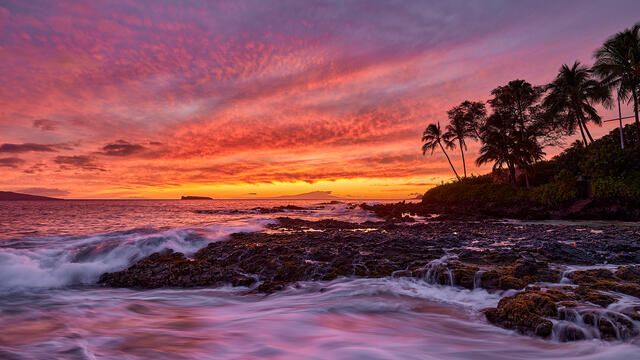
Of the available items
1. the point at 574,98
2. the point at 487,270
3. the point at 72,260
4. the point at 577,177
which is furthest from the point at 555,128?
the point at 72,260

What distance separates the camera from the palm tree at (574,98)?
28.6 meters

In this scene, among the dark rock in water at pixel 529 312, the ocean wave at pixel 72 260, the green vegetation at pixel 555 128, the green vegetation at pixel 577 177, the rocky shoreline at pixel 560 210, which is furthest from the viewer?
the green vegetation at pixel 555 128

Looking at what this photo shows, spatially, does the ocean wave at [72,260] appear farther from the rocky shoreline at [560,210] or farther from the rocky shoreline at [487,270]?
the rocky shoreline at [560,210]

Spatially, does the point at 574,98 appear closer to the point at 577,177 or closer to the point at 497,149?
the point at 497,149

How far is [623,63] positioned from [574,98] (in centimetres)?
420

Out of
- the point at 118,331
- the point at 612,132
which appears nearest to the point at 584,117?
the point at 612,132

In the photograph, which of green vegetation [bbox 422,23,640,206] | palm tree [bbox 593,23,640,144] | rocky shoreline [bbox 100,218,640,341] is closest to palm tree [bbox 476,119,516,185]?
green vegetation [bbox 422,23,640,206]

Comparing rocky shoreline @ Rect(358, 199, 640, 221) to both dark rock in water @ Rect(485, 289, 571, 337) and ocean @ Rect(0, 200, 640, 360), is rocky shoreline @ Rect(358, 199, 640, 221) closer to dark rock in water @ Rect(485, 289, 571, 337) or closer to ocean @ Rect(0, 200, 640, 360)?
ocean @ Rect(0, 200, 640, 360)

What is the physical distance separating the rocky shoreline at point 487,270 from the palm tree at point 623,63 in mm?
22943

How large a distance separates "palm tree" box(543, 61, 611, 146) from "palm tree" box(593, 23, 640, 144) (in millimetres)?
1872

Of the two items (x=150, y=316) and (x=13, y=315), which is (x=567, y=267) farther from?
(x=13, y=315)

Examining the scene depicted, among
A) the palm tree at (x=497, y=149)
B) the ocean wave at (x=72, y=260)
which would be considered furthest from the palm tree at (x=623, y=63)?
the ocean wave at (x=72, y=260)

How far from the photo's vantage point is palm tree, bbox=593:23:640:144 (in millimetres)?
24625

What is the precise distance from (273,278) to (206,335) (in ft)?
8.85
